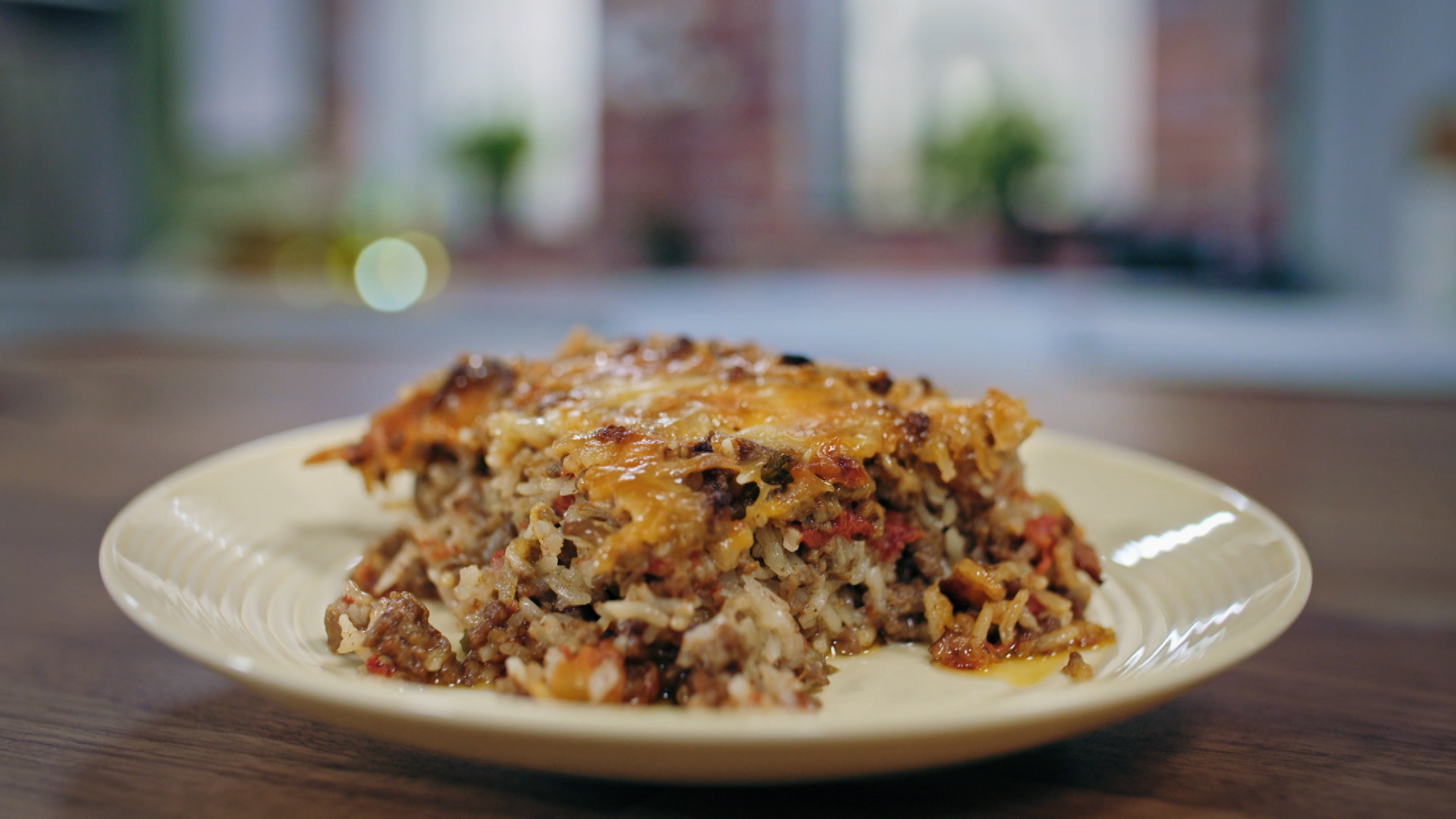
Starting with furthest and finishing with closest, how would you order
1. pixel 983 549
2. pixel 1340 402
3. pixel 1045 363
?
1. pixel 1045 363
2. pixel 1340 402
3. pixel 983 549

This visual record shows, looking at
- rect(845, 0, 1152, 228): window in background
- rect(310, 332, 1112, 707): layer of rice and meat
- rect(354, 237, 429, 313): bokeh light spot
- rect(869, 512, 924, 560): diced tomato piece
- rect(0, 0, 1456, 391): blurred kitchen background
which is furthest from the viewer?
rect(354, 237, 429, 313): bokeh light spot

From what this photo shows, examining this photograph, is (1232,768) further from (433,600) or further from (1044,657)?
Result: (433,600)

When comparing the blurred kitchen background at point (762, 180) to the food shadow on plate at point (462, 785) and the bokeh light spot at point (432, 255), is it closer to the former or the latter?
the bokeh light spot at point (432, 255)

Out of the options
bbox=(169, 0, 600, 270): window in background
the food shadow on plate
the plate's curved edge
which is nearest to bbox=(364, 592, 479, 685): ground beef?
the food shadow on plate

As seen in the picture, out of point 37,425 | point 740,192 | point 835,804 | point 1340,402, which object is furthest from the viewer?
point 740,192

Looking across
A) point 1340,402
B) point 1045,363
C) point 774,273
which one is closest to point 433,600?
point 1340,402

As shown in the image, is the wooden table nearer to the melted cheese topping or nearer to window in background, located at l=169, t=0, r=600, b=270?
the melted cheese topping
